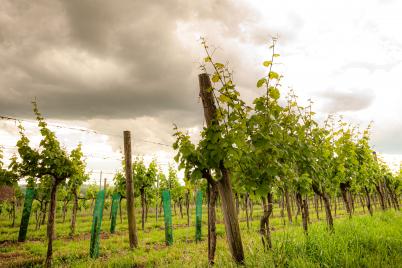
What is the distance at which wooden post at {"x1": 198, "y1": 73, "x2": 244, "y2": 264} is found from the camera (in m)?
4.08

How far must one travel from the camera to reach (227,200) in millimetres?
4180

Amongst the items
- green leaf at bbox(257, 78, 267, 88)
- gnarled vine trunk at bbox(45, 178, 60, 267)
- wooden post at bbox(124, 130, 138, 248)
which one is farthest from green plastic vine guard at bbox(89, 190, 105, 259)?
green leaf at bbox(257, 78, 267, 88)

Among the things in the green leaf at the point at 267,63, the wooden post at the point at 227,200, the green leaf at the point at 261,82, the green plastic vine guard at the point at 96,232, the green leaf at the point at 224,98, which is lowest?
the green plastic vine guard at the point at 96,232

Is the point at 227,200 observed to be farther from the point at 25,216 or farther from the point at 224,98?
the point at 25,216

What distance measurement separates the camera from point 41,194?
18.9m

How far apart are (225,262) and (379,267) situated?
2184 mm

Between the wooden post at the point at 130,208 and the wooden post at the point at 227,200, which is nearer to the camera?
the wooden post at the point at 227,200

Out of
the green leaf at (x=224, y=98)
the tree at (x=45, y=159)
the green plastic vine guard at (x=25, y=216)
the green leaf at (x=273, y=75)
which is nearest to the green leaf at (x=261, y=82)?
the green leaf at (x=273, y=75)

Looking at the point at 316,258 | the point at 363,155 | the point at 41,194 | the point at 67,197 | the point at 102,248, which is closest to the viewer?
the point at 316,258

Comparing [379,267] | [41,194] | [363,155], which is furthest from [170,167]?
[379,267]

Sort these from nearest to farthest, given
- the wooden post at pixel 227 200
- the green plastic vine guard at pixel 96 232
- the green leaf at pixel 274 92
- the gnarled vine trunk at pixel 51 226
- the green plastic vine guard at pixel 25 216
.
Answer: the wooden post at pixel 227 200, the green leaf at pixel 274 92, the gnarled vine trunk at pixel 51 226, the green plastic vine guard at pixel 96 232, the green plastic vine guard at pixel 25 216

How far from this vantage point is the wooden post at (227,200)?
13.4 feet

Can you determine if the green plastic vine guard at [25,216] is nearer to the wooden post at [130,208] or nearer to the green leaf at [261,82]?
the wooden post at [130,208]

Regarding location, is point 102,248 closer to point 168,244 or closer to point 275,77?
point 168,244
